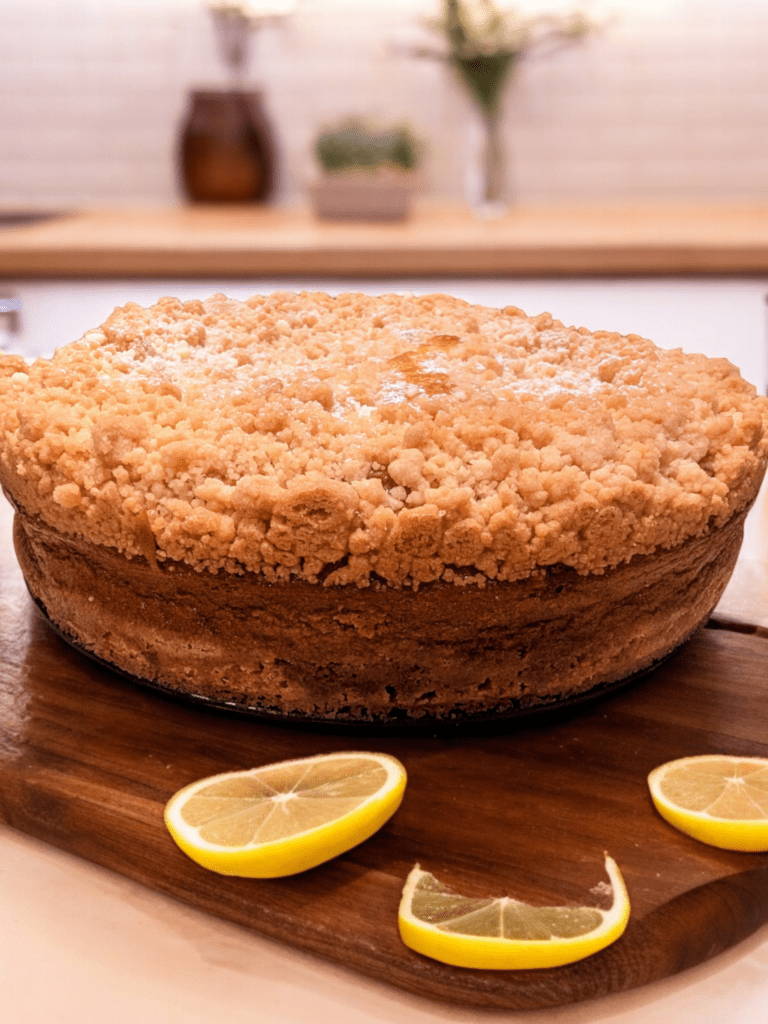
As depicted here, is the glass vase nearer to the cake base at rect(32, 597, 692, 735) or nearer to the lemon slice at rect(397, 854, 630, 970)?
the cake base at rect(32, 597, 692, 735)

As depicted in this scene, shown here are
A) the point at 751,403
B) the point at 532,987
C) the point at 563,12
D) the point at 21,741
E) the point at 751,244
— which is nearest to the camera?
the point at 532,987

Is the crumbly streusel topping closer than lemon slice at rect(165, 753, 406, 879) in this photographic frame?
No

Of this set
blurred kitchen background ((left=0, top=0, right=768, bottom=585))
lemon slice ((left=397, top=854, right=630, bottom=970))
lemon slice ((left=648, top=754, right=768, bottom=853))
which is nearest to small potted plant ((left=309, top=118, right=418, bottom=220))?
blurred kitchen background ((left=0, top=0, right=768, bottom=585))

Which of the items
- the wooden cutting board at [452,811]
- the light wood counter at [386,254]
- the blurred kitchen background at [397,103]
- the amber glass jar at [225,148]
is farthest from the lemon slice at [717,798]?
the amber glass jar at [225,148]

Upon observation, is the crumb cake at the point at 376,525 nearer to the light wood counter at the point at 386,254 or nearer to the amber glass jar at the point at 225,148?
the light wood counter at the point at 386,254

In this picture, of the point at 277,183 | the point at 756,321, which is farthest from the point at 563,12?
the point at 756,321

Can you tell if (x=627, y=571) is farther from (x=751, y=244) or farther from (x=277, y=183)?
(x=277, y=183)
